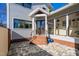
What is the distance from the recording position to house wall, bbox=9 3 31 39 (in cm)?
302

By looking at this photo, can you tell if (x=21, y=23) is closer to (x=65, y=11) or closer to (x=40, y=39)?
(x=40, y=39)

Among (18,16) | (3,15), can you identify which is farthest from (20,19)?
(3,15)

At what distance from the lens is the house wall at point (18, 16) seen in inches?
119

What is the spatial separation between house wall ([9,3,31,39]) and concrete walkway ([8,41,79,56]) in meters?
0.18

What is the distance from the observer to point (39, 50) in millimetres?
3109

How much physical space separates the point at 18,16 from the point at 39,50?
0.86 meters

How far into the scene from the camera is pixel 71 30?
10.4 ft

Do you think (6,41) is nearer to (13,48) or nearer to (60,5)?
(13,48)

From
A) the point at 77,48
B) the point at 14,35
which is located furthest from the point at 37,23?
the point at 77,48

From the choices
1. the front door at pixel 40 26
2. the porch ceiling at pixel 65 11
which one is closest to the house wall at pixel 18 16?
the front door at pixel 40 26

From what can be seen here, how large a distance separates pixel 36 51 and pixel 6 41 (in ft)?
2.20

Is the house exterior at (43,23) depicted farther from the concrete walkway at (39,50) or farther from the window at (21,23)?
the concrete walkway at (39,50)

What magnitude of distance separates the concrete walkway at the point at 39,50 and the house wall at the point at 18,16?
18 centimetres

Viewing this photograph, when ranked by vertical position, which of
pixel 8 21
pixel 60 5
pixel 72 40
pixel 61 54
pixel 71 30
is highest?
pixel 60 5
